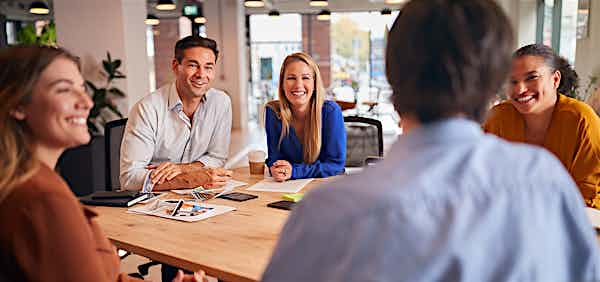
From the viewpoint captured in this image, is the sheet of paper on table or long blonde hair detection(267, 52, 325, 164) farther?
long blonde hair detection(267, 52, 325, 164)

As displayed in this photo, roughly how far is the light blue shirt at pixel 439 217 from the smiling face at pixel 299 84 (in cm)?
196

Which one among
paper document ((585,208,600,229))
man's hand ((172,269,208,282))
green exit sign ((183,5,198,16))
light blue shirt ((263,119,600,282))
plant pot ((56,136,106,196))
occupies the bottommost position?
plant pot ((56,136,106,196))

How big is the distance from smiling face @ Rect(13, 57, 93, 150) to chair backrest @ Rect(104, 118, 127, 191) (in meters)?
1.59

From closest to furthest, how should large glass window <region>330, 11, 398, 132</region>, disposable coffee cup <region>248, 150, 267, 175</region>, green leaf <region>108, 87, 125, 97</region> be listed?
disposable coffee cup <region>248, 150, 267, 175</region>, green leaf <region>108, 87, 125, 97</region>, large glass window <region>330, 11, 398, 132</region>

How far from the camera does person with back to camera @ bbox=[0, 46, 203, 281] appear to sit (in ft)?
3.43

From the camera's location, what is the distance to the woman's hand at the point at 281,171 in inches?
97.1

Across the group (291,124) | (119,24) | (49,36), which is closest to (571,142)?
(291,124)

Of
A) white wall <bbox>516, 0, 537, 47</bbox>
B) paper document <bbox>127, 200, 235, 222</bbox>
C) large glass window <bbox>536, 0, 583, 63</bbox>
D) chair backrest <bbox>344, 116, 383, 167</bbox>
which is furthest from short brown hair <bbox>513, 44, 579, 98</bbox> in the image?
white wall <bbox>516, 0, 537, 47</bbox>

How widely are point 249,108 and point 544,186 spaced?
10.9 metres

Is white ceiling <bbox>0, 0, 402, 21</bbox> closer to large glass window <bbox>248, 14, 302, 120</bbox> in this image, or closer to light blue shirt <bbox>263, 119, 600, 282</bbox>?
large glass window <bbox>248, 14, 302, 120</bbox>

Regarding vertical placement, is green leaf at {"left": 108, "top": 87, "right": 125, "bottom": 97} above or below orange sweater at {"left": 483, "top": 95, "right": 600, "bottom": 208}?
above

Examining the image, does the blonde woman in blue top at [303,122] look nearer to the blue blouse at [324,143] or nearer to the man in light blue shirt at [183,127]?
the blue blouse at [324,143]

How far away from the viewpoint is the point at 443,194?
2.36ft

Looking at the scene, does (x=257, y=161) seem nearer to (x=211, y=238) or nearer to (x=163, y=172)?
(x=163, y=172)
